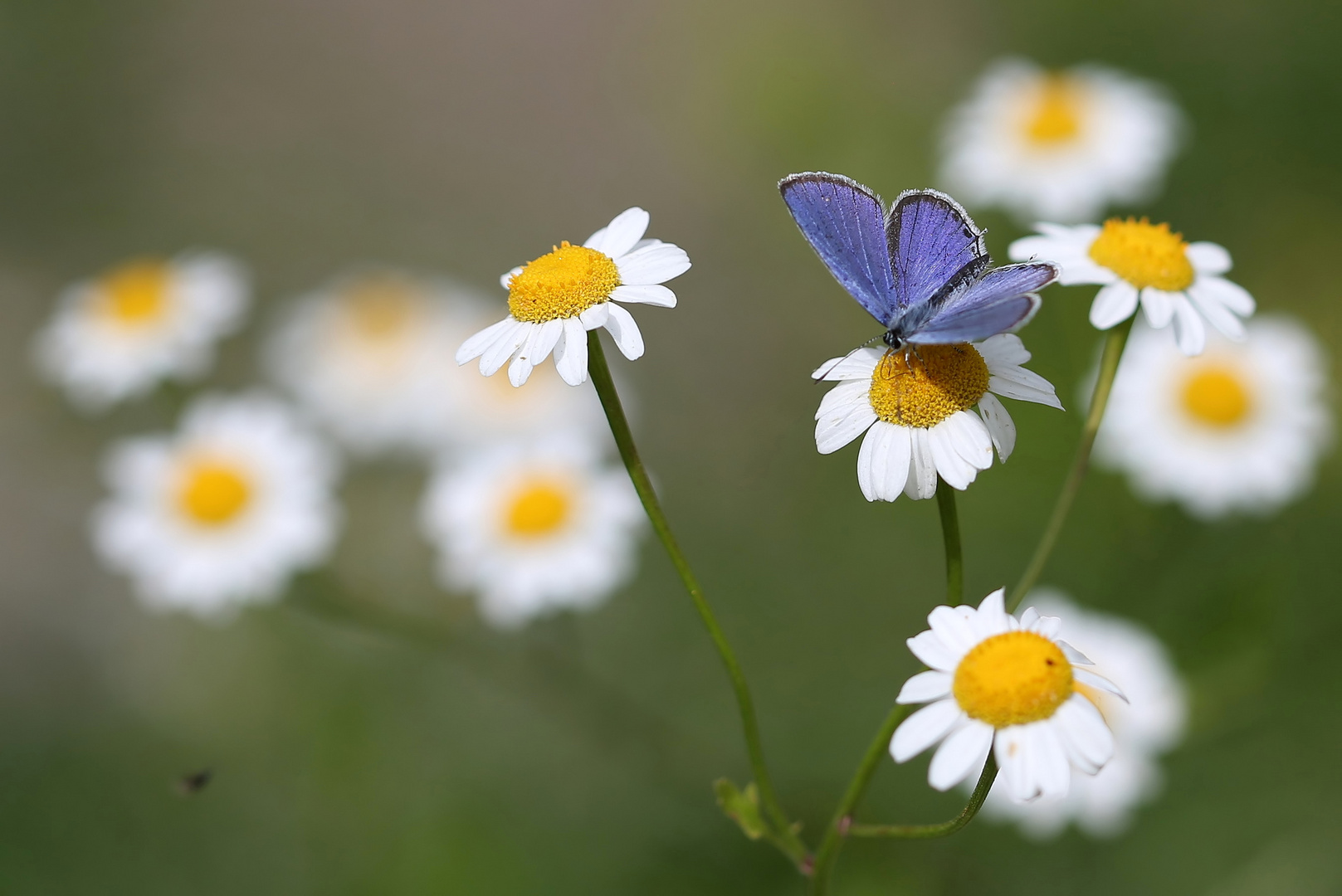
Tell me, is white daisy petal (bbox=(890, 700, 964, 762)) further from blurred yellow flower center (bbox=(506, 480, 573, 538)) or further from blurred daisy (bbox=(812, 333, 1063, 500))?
blurred yellow flower center (bbox=(506, 480, 573, 538))

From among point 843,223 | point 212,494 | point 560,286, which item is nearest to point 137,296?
point 212,494

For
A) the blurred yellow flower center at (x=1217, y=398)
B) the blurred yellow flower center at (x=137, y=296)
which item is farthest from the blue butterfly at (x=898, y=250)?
the blurred yellow flower center at (x=137, y=296)

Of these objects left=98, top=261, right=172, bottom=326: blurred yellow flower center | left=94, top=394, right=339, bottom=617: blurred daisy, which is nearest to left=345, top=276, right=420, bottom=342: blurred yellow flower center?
left=98, top=261, right=172, bottom=326: blurred yellow flower center

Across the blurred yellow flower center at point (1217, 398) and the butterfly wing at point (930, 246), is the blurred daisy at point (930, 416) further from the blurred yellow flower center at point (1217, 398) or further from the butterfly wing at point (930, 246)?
the blurred yellow flower center at point (1217, 398)

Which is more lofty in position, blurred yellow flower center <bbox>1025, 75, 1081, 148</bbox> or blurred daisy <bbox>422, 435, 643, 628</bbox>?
blurred yellow flower center <bbox>1025, 75, 1081, 148</bbox>

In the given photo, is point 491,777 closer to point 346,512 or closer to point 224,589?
point 224,589

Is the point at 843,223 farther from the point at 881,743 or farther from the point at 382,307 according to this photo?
the point at 382,307
